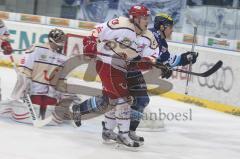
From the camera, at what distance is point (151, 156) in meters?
5.24

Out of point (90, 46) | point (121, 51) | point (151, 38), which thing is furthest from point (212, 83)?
point (90, 46)

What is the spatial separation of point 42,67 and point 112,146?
4.13ft

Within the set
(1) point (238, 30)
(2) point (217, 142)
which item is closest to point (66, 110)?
(2) point (217, 142)

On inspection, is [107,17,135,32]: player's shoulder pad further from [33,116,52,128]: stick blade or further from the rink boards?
the rink boards

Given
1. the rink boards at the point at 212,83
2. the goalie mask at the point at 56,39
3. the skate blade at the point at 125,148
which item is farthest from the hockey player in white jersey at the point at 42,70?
the rink boards at the point at 212,83

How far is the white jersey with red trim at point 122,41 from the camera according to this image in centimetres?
516

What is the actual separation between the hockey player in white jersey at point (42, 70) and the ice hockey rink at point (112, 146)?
1.07 feet

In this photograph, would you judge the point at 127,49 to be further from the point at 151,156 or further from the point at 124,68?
the point at 151,156

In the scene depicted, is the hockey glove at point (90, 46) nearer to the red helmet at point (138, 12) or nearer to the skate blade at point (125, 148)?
the red helmet at point (138, 12)

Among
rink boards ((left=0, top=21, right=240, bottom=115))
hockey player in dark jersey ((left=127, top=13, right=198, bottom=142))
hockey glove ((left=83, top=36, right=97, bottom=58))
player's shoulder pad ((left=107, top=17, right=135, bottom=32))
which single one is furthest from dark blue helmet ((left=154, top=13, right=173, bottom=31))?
rink boards ((left=0, top=21, right=240, bottom=115))

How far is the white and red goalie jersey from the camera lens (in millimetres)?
5152

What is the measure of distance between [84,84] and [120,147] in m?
4.67

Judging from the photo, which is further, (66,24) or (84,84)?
(66,24)

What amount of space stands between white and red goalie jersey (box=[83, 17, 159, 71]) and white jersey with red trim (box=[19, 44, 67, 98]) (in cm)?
100
